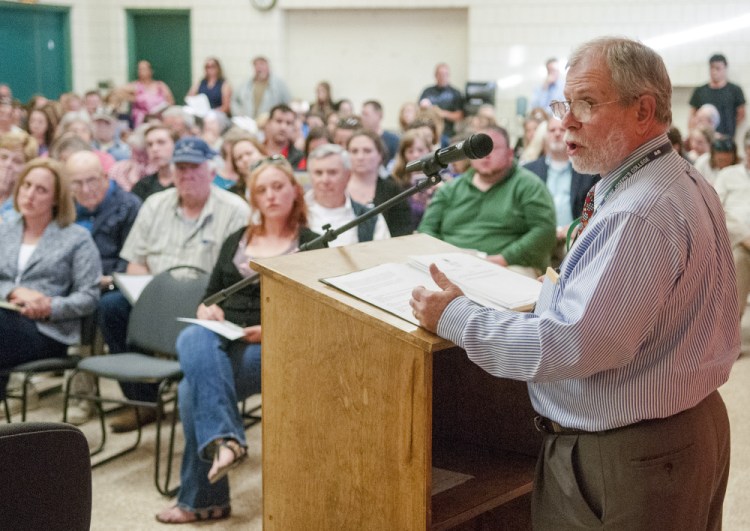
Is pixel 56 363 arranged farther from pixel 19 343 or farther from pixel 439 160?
pixel 439 160

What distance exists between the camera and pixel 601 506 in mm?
1573

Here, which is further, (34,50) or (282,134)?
(34,50)

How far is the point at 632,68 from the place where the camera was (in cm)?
151

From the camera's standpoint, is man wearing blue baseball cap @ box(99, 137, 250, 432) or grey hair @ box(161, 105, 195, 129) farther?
grey hair @ box(161, 105, 195, 129)

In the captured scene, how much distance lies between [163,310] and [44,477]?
2280 millimetres

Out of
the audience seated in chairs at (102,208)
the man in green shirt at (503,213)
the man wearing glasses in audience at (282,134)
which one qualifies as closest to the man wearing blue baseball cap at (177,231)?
the audience seated in chairs at (102,208)

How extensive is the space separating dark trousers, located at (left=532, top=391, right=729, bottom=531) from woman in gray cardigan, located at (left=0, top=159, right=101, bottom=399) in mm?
2584

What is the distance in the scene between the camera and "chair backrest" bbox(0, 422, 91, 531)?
1.31 m

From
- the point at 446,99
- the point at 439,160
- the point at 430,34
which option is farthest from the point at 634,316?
the point at 430,34

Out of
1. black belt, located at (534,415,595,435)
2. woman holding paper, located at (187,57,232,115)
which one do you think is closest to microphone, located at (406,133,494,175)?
black belt, located at (534,415,595,435)

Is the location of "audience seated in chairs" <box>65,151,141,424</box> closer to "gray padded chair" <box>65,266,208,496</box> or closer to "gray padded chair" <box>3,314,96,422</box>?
"gray padded chair" <box>3,314,96,422</box>

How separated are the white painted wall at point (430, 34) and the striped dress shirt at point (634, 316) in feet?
28.9

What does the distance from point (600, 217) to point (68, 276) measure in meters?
2.82

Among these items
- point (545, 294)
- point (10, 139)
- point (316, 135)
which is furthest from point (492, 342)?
point (316, 135)
